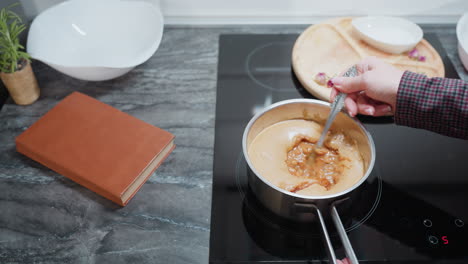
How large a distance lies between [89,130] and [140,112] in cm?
15

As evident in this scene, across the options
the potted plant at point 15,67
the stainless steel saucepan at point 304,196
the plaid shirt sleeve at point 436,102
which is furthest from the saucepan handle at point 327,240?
the potted plant at point 15,67

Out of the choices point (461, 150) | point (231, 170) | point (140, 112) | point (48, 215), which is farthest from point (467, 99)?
point (48, 215)

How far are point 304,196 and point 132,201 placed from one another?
13.8 inches

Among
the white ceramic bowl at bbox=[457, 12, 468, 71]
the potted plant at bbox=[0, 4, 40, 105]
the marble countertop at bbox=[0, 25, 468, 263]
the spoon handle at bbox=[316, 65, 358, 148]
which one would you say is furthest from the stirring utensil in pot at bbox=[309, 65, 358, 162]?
the potted plant at bbox=[0, 4, 40, 105]

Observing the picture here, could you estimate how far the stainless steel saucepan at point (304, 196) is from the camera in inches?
26.0

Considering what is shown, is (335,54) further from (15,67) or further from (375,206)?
(15,67)

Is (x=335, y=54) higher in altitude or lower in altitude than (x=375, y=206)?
higher

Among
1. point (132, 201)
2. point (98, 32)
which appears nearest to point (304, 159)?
point (132, 201)

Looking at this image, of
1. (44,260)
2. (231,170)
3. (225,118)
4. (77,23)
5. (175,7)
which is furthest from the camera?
(175,7)

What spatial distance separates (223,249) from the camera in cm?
73

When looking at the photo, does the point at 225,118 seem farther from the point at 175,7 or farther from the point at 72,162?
the point at 175,7

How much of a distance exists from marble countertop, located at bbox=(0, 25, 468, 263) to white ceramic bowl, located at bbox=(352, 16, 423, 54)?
16cm

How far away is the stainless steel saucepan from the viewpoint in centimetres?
66

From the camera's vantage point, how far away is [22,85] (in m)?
0.95
